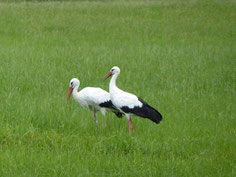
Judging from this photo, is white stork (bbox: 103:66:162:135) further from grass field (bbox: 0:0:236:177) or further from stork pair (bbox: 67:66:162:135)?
grass field (bbox: 0:0:236:177)

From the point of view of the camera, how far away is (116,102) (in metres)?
6.30

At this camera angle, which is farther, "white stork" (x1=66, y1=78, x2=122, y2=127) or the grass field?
"white stork" (x1=66, y1=78, x2=122, y2=127)

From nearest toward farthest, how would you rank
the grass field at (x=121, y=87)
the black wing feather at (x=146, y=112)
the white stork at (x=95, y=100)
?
the grass field at (x=121, y=87), the black wing feather at (x=146, y=112), the white stork at (x=95, y=100)

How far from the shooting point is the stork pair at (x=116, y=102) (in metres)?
6.11

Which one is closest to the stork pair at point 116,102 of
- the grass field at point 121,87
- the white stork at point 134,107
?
the white stork at point 134,107

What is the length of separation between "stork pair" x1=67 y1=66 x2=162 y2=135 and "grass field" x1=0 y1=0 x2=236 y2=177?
0.26 meters

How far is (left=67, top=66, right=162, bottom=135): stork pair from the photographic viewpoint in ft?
20.0

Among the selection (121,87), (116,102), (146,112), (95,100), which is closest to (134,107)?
(146,112)

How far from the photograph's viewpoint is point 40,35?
15.3 m

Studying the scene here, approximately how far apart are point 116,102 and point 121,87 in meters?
2.63

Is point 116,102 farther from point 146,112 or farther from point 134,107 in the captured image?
point 146,112

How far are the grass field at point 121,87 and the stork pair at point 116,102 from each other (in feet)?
0.85

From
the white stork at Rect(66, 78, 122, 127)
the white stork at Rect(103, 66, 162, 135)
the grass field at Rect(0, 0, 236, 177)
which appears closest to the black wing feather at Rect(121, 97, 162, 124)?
the white stork at Rect(103, 66, 162, 135)

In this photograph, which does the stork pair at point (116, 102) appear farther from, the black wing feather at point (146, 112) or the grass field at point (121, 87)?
the grass field at point (121, 87)
